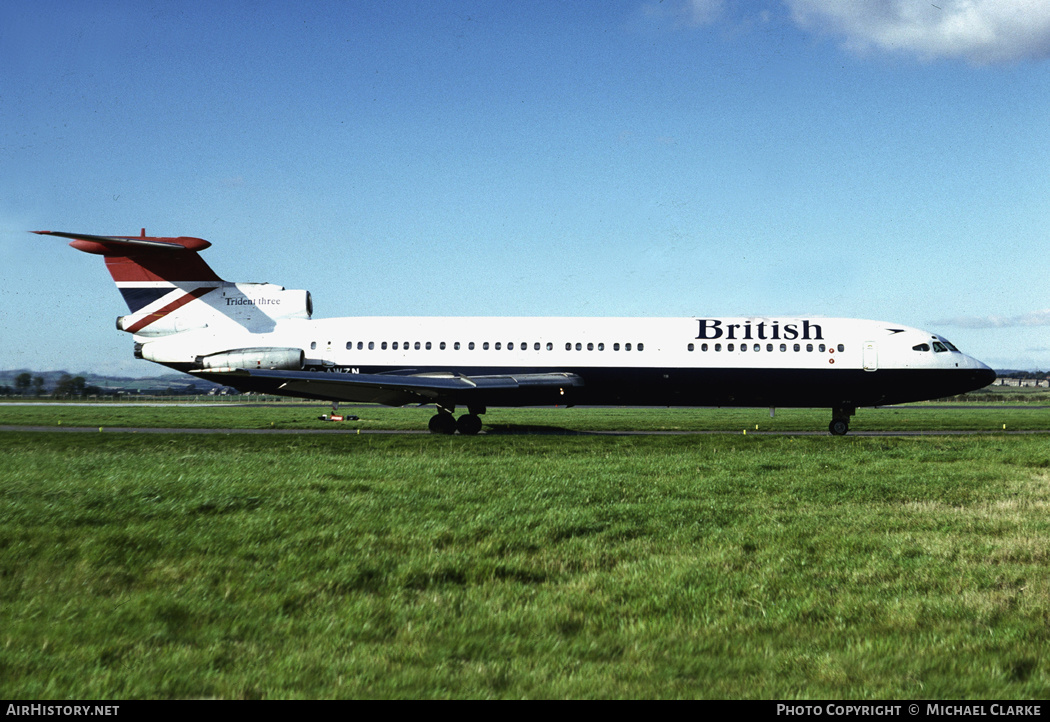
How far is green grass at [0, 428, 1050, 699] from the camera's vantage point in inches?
208

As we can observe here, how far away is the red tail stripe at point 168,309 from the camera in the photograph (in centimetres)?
2802

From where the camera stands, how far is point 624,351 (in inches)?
1073

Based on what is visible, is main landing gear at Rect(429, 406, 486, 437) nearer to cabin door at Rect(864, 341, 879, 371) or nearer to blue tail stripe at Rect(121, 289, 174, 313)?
blue tail stripe at Rect(121, 289, 174, 313)

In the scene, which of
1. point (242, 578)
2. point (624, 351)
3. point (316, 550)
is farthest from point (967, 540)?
point (624, 351)

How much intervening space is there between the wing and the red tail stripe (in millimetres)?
2820

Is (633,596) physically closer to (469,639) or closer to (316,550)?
(469,639)

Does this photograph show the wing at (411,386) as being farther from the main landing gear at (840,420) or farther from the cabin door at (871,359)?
the cabin door at (871,359)

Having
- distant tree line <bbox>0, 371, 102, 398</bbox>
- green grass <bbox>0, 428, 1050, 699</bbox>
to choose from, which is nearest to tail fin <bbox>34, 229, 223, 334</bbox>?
green grass <bbox>0, 428, 1050, 699</bbox>

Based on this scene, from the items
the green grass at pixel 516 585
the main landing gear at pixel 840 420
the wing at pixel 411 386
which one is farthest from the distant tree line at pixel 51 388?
the green grass at pixel 516 585

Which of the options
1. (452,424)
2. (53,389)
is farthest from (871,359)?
(53,389)

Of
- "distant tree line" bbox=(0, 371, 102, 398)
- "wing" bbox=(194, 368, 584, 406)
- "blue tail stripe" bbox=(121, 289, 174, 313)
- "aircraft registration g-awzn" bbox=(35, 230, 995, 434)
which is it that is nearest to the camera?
"wing" bbox=(194, 368, 584, 406)

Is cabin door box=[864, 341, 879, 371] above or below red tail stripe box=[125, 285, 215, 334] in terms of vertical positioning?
below

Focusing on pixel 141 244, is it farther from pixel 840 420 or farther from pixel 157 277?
pixel 840 420

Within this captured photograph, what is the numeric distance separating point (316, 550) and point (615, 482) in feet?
19.3
